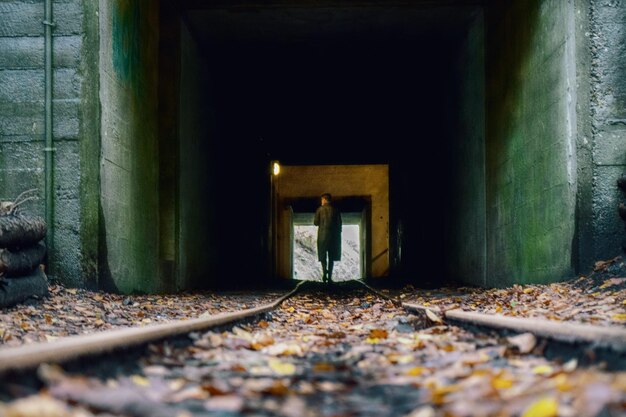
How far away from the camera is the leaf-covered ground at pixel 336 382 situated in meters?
1.96

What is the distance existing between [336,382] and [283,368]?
379 millimetres

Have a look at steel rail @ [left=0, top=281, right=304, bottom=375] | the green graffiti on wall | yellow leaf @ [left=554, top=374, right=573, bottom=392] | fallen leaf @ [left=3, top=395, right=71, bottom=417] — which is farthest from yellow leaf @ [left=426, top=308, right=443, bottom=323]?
the green graffiti on wall

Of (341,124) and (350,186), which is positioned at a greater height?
(341,124)

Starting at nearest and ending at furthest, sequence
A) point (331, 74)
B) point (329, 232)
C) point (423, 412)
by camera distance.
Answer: point (423, 412) → point (331, 74) → point (329, 232)

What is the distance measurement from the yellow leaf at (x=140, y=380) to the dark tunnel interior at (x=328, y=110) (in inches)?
322

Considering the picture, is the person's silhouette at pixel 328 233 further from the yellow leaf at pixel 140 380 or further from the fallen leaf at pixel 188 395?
the fallen leaf at pixel 188 395

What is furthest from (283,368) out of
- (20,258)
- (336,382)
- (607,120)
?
(607,120)

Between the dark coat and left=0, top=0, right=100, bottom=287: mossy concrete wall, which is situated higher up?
left=0, top=0, right=100, bottom=287: mossy concrete wall

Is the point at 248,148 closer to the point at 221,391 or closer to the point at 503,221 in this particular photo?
the point at 503,221

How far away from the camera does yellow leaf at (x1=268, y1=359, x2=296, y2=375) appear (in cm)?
298

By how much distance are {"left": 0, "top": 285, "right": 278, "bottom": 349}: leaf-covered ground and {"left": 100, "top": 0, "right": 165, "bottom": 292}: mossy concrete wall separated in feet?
2.03

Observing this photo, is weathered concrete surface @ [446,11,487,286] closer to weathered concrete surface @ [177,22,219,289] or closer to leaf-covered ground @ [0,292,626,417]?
weathered concrete surface @ [177,22,219,289]

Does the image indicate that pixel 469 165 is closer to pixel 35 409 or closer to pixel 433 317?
pixel 433 317

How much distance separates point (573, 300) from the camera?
18.1 ft
